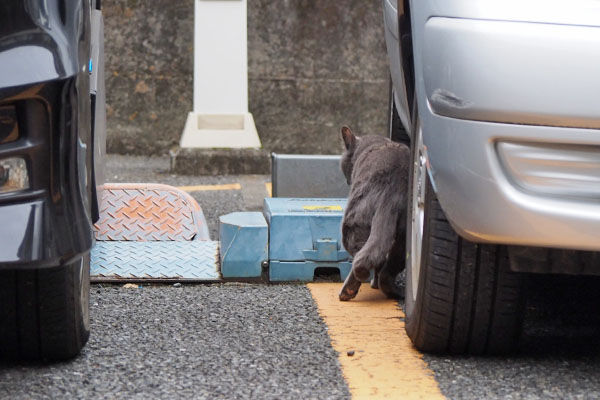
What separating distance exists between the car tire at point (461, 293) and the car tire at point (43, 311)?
0.88 metres

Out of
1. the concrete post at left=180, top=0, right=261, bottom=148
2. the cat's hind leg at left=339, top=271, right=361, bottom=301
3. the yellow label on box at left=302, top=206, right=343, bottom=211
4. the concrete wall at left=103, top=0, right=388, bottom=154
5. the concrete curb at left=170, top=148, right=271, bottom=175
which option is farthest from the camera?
the concrete wall at left=103, top=0, right=388, bottom=154

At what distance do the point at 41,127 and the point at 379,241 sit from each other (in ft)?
4.95

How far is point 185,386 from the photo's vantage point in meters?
2.25

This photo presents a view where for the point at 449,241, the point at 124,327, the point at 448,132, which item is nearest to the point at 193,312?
the point at 124,327

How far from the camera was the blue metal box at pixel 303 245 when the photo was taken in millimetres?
3621

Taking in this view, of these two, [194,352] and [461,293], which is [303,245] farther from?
[461,293]

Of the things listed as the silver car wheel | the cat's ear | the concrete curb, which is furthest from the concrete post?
the silver car wheel

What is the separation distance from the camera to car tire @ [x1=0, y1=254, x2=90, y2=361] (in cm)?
Answer: 226

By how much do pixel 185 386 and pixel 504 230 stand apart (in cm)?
84

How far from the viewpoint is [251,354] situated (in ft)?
8.38

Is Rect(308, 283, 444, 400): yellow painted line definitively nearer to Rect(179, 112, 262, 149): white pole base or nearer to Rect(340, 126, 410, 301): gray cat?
Rect(340, 126, 410, 301): gray cat

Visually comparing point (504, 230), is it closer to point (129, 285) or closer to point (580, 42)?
point (580, 42)

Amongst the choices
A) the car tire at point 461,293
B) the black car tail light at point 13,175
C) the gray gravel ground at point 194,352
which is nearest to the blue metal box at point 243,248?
the gray gravel ground at point 194,352

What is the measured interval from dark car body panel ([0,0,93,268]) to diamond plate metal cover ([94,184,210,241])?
2050 millimetres
